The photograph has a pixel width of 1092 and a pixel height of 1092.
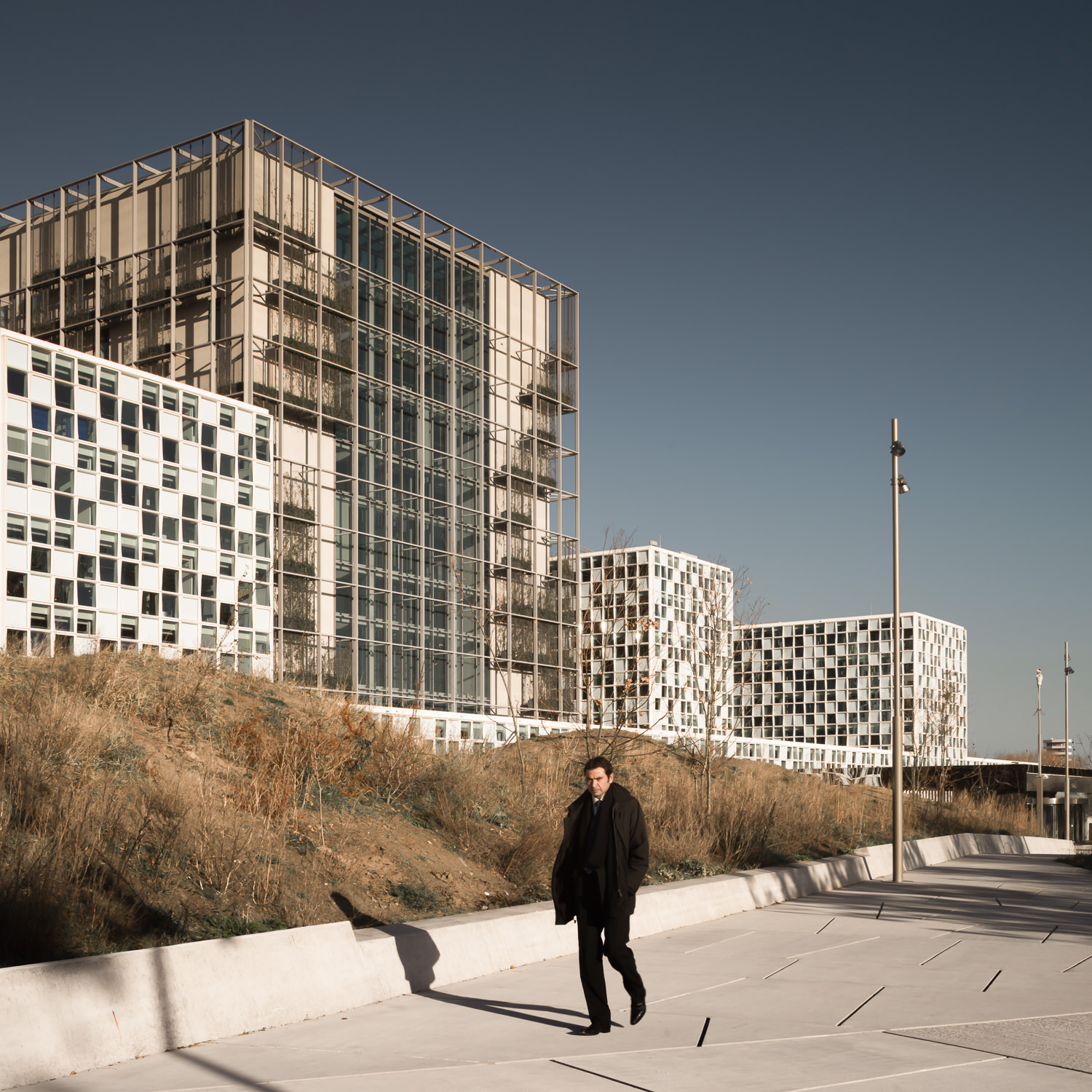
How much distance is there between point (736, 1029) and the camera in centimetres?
753

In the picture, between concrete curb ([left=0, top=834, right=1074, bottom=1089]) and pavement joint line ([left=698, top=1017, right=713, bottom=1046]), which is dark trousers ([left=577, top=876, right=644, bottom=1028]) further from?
concrete curb ([left=0, top=834, right=1074, bottom=1089])

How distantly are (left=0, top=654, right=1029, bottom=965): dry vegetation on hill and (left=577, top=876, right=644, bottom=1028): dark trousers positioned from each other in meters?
2.59

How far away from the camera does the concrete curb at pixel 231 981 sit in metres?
6.17

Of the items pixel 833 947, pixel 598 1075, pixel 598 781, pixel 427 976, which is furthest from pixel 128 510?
pixel 598 1075

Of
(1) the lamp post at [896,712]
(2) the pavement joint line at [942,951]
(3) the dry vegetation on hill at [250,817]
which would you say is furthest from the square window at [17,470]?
(2) the pavement joint line at [942,951]

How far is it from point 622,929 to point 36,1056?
3278 millimetres

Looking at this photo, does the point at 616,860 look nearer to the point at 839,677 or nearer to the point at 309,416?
the point at 309,416

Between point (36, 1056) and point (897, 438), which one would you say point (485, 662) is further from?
point (36, 1056)

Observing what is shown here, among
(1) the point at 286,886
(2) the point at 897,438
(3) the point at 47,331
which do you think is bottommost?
(1) the point at 286,886

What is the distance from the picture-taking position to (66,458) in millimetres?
34844

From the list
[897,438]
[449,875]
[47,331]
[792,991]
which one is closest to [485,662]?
[47,331]

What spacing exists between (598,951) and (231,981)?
2.18 meters

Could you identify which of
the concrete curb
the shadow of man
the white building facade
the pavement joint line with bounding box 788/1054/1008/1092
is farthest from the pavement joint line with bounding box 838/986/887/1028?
the white building facade

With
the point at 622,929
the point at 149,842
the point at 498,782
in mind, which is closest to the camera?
the point at 622,929
